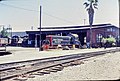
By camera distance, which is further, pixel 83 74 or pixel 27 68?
pixel 27 68

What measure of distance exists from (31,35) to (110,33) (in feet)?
95.7

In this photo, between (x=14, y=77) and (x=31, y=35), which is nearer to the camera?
(x=14, y=77)

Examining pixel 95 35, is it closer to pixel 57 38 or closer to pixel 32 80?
pixel 57 38

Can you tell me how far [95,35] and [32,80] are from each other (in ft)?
246

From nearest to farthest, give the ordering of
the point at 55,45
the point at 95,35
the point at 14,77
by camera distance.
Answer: the point at 14,77, the point at 55,45, the point at 95,35

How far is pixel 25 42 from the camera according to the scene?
90188mm

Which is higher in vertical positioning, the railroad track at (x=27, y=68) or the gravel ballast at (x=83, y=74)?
the railroad track at (x=27, y=68)

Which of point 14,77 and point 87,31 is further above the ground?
point 87,31

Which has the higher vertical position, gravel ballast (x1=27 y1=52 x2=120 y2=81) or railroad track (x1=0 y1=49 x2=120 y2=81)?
railroad track (x1=0 y1=49 x2=120 y2=81)

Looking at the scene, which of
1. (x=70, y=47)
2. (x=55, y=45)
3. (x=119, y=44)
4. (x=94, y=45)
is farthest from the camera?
(x=119, y=44)

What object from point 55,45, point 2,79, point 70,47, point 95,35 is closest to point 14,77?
point 2,79

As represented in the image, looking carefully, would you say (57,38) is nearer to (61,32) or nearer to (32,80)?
(61,32)

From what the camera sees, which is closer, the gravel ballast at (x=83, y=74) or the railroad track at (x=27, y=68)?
the gravel ballast at (x=83, y=74)

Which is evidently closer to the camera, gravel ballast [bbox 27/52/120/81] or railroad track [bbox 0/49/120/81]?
gravel ballast [bbox 27/52/120/81]
